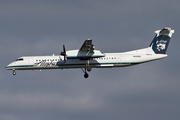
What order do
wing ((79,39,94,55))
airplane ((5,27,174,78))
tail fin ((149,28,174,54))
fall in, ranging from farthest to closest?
tail fin ((149,28,174,54)) → airplane ((5,27,174,78)) → wing ((79,39,94,55))

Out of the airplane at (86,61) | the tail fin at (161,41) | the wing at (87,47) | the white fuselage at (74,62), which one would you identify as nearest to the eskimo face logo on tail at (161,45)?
the tail fin at (161,41)

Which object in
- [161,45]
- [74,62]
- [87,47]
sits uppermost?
[161,45]

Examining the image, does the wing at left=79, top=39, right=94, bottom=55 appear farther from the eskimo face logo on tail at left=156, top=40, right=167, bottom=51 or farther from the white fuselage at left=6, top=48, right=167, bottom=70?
A: the eskimo face logo on tail at left=156, top=40, right=167, bottom=51

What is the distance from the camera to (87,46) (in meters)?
29.6

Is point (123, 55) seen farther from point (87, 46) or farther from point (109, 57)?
point (87, 46)

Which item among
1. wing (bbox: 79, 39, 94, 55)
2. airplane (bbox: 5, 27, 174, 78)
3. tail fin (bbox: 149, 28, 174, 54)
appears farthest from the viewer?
tail fin (bbox: 149, 28, 174, 54)

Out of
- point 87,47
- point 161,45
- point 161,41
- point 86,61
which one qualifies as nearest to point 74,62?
point 86,61

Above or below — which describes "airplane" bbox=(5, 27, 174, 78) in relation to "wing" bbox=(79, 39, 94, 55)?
below

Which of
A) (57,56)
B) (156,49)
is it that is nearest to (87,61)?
(57,56)

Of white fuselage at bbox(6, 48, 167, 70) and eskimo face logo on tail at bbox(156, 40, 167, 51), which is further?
eskimo face logo on tail at bbox(156, 40, 167, 51)

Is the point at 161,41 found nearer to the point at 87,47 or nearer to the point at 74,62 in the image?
the point at 87,47

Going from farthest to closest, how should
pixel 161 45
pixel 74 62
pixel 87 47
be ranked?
pixel 161 45
pixel 74 62
pixel 87 47

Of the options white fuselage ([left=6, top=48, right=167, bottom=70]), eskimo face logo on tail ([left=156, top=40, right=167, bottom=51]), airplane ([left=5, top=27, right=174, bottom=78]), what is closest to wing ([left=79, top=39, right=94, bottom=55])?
airplane ([left=5, top=27, right=174, bottom=78])

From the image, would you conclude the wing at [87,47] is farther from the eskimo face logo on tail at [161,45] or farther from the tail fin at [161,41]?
the eskimo face logo on tail at [161,45]
